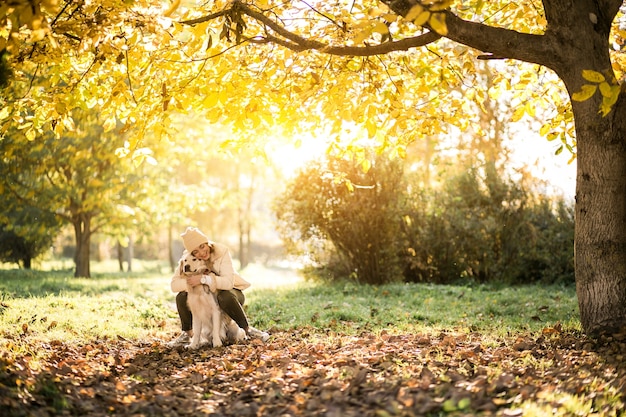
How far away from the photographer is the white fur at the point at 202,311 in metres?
6.84

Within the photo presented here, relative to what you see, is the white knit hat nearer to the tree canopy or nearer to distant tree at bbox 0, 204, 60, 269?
the tree canopy

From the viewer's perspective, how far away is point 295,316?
944 cm

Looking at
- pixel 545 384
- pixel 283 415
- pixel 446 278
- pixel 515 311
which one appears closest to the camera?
pixel 283 415

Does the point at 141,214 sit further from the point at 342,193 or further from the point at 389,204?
the point at 389,204

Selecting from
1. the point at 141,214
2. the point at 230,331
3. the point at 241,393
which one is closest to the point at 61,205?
the point at 141,214

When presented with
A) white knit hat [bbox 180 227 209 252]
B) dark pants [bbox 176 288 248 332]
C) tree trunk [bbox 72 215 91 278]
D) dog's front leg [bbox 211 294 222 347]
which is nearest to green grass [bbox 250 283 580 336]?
dark pants [bbox 176 288 248 332]

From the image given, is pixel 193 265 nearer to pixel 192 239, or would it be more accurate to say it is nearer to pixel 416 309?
pixel 192 239

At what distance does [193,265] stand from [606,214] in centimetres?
461

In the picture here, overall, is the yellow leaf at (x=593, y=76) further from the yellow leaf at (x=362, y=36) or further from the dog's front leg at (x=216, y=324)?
the dog's front leg at (x=216, y=324)

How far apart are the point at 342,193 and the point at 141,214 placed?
612cm

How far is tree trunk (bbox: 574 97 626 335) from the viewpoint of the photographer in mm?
5867

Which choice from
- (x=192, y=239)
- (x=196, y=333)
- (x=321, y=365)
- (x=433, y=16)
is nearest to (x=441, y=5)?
(x=433, y=16)

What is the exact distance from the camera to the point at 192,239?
A: 6918 mm

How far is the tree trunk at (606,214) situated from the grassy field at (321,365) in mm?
427
